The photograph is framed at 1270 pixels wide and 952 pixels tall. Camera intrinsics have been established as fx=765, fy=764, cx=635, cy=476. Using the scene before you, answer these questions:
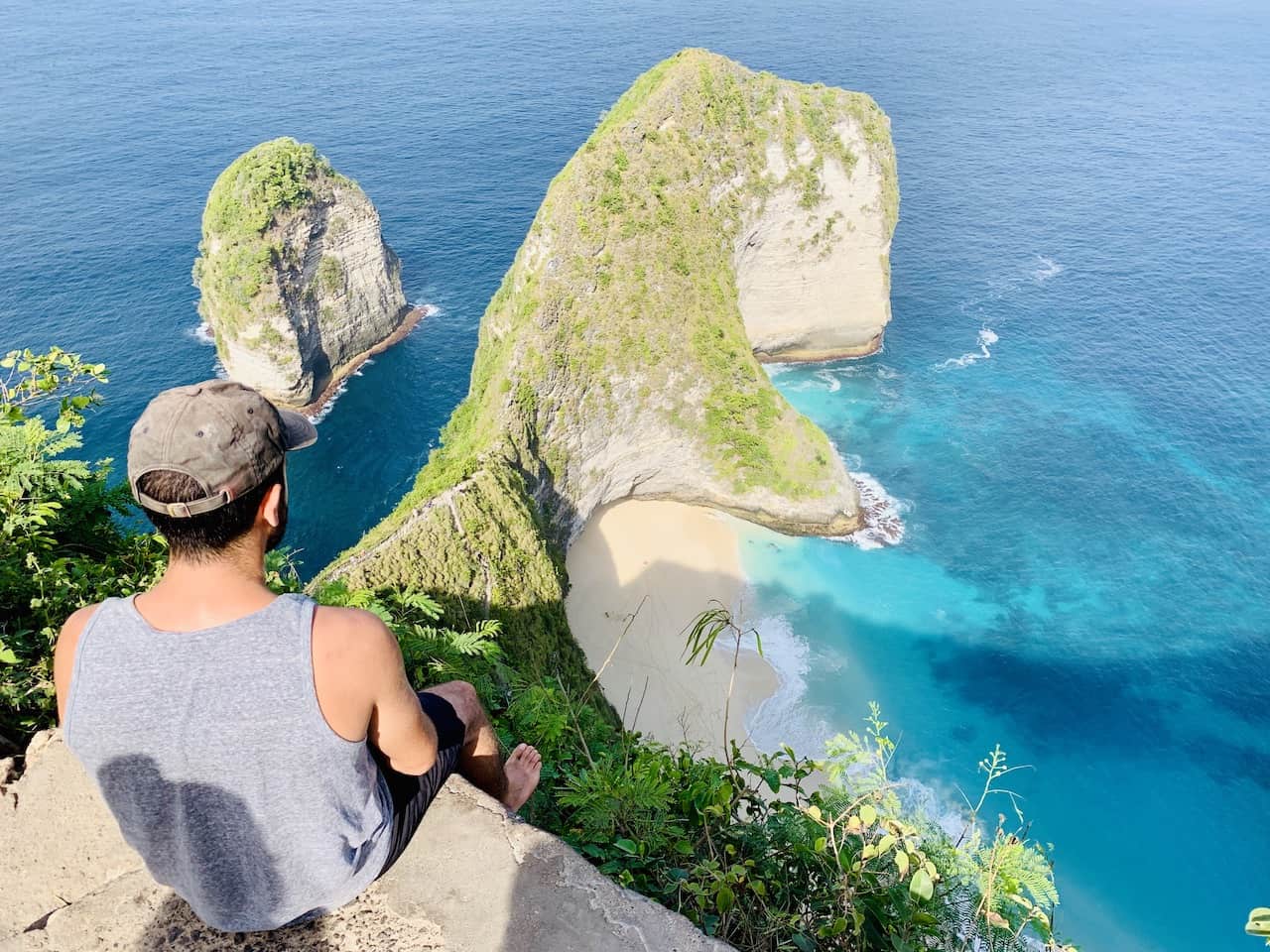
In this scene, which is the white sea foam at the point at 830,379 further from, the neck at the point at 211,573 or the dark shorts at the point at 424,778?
the neck at the point at 211,573

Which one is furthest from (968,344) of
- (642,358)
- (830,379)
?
(642,358)

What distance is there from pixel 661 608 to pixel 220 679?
89.9 ft

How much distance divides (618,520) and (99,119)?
7403 cm

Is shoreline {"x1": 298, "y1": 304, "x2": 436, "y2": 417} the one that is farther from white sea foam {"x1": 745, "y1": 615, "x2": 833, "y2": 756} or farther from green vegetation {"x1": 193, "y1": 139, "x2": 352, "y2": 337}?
white sea foam {"x1": 745, "y1": 615, "x2": 833, "y2": 756}

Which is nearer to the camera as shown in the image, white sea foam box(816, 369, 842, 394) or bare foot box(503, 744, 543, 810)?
bare foot box(503, 744, 543, 810)

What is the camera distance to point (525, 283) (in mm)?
28984

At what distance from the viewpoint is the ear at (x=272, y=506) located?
9.98 feet

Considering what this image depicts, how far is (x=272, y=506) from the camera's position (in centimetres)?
310

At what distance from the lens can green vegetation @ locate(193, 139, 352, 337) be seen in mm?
38875

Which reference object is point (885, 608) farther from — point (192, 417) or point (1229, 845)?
point (192, 417)

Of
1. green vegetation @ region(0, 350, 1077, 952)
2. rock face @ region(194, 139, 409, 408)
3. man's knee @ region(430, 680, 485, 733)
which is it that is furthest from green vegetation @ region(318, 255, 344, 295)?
man's knee @ region(430, 680, 485, 733)

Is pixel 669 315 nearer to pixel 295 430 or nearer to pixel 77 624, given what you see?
pixel 295 430

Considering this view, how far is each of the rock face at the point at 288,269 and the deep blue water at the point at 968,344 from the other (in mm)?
3328

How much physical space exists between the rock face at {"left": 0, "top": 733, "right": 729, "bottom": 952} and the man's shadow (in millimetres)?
917
